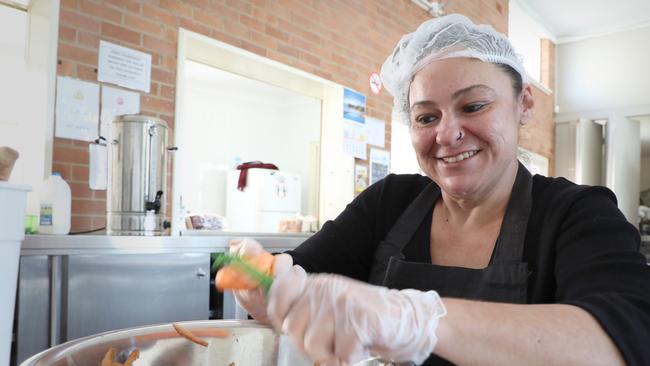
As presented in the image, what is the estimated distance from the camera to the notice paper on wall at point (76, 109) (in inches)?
97.0

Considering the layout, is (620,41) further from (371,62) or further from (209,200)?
(209,200)

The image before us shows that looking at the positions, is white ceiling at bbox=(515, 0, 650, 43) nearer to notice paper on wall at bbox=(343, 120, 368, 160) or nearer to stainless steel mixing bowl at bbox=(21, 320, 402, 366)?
notice paper on wall at bbox=(343, 120, 368, 160)

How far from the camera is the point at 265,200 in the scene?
22.8 ft

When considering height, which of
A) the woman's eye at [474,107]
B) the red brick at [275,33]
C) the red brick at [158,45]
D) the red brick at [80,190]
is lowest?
the red brick at [80,190]

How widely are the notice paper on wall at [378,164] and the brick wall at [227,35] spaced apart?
0.22m

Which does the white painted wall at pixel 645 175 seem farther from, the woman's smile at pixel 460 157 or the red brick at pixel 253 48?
the woman's smile at pixel 460 157

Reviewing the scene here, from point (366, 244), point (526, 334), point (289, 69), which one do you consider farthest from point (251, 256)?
point (289, 69)

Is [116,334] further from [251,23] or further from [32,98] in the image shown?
[251,23]

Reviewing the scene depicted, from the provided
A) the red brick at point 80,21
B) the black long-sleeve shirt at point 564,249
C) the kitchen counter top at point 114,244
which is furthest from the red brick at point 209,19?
the black long-sleeve shirt at point 564,249

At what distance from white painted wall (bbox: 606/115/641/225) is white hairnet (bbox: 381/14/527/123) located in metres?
5.90

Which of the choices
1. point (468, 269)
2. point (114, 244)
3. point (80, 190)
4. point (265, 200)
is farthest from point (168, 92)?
point (265, 200)

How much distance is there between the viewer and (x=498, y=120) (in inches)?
44.4

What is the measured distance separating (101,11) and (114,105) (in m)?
0.46

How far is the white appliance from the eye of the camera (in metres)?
6.93
